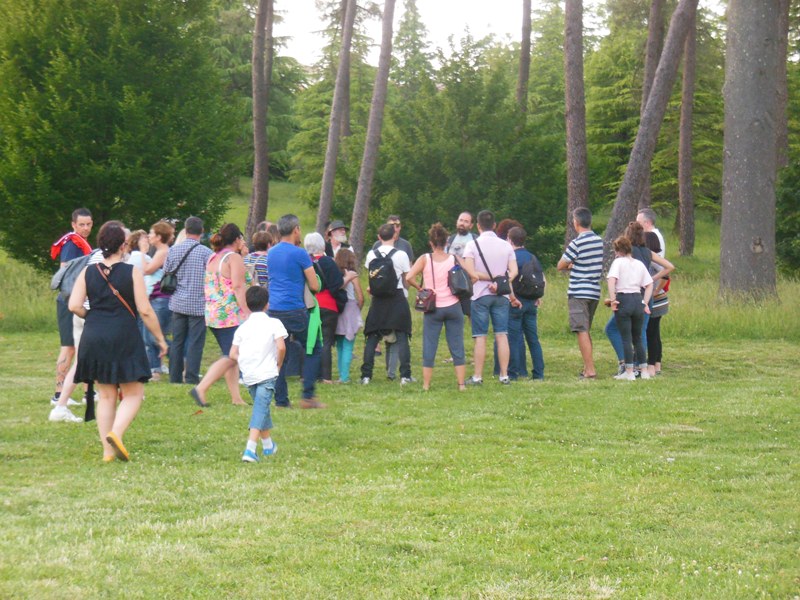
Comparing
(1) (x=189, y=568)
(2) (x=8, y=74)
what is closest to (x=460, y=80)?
(2) (x=8, y=74)

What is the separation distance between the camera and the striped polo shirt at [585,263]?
13.4 m

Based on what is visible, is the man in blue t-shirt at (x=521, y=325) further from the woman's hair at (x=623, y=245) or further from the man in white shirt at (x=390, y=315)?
the man in white shirt at (x=390, y=315)

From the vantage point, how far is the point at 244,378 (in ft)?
29.6

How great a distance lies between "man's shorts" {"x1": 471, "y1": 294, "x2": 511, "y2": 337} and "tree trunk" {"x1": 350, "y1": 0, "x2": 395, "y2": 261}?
13.2 m

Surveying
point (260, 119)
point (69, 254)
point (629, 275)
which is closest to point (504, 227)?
point (629, 275)

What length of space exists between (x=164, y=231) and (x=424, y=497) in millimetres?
6531

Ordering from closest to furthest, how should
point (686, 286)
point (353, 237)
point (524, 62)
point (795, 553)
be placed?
point (795, 553) → point (686, 286) → point (353, 237) → point (524, 62)

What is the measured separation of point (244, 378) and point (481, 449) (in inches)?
79.3

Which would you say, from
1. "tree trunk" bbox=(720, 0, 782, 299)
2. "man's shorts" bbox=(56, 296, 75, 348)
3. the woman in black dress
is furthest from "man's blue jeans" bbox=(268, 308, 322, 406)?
"tree trunk" bbox=(720, 0, 782, 299)

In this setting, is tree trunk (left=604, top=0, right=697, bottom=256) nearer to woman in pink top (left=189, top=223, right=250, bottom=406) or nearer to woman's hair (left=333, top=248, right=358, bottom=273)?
woman's hair (left=333, top=248, right=358, bottom=273)

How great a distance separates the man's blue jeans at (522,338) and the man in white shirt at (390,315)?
1.31 m

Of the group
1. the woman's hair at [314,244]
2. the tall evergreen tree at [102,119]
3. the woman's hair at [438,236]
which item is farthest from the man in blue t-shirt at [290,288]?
the tall evergreen tree at [102,119]

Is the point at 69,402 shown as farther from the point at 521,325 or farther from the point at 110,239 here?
the point at 521,325

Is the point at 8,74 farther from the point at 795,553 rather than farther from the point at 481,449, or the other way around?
the point at 795,553
